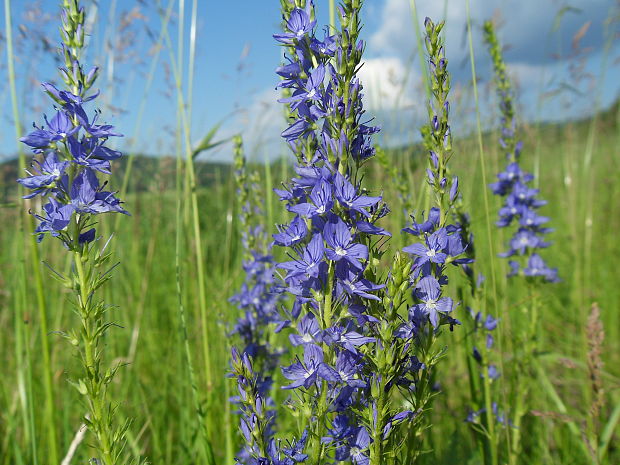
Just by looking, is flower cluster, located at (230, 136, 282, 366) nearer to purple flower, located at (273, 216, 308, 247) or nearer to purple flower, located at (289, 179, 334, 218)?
purple flower, located at (273, 216, 308, 247)

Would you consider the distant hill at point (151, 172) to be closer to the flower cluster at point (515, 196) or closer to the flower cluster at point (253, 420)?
the flower cluster at point (515, 196)

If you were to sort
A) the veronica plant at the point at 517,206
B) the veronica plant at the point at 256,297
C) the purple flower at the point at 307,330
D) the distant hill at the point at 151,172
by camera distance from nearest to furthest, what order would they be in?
1. the purple flower at the point at 307,330
2. the veronica plant at the point at 256,297
3. the veronica plant at the point at 517,206
4. the distant hill at the point at 151,172

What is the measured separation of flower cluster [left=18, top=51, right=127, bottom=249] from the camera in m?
1.61

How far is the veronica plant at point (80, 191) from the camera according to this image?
5.32 feet

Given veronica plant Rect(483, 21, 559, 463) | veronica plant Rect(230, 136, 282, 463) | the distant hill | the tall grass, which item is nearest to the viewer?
the tall grass

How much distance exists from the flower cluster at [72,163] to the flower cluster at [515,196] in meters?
2.85

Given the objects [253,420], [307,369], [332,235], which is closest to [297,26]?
[332,235]

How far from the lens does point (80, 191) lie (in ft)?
5.38

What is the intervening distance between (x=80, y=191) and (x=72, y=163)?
0.31 ft

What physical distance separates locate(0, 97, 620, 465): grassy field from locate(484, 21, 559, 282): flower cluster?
0.27m

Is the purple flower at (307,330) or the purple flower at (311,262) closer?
the purple flower at (311,262)

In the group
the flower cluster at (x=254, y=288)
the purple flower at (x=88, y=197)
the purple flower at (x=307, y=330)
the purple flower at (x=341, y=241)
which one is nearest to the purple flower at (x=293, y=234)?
the purple flower at (x=341, y=241)

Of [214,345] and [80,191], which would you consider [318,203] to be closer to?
[80,191]

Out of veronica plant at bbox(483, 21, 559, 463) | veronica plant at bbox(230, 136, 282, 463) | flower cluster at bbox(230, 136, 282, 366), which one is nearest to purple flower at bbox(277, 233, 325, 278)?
veronica plant at bbox(230, 136, 282, 463)
